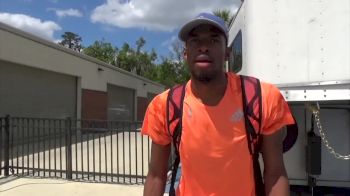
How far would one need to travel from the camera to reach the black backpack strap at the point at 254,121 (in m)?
2.09

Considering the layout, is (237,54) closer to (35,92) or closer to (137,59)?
(35,92)

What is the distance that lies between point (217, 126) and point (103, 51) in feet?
204

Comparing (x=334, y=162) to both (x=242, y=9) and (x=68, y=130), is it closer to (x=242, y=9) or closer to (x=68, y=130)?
(x=242, y=9)

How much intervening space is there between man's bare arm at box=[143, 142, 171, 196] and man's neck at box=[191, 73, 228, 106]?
33 cm

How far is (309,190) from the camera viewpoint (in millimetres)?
4660

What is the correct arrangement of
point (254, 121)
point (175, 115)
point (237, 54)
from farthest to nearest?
point (237, 54)
point (175, 115)
point (254, 121)

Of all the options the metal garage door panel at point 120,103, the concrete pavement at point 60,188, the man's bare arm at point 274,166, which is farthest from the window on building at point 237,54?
the metal garage door panel at point 120,103

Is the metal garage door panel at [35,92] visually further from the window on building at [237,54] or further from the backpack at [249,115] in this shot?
the backpack at [249,115]

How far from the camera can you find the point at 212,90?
2.17 m

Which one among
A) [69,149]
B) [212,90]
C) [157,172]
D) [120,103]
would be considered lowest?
[69,149]

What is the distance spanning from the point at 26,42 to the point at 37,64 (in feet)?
3.94

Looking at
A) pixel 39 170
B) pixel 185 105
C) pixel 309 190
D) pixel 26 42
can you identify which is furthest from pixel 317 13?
pixel 26 42

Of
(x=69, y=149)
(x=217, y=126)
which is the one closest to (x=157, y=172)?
(x=217, y=126)

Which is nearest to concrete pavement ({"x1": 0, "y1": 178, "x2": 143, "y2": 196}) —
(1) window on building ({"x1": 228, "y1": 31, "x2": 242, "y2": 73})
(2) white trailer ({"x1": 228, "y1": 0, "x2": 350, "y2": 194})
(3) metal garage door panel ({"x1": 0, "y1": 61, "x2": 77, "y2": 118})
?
(1) window on building ({"x1": 228, "y1": 31, "x2": 242, "y2": 73})
